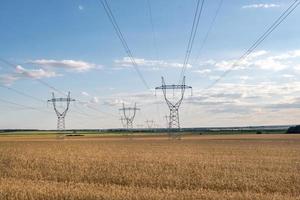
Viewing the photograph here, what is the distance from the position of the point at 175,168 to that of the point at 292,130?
155 m

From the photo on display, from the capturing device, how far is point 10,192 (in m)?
18.3

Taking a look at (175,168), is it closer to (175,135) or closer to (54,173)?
(54,173)

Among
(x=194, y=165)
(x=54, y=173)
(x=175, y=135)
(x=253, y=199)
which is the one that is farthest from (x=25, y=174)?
(x=175, y=135)

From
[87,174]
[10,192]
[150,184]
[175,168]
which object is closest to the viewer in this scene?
[10,192]

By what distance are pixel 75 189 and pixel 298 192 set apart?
9.18 metres

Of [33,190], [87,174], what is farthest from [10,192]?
[87,174]

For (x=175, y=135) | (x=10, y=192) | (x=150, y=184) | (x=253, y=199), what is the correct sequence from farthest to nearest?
(x=175, y=135) < (x=150, y=184) < (x=10, y=192) < (x=253, y=199)

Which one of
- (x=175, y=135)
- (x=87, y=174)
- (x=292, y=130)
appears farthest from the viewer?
(x=292, y=130)

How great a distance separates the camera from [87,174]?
86.2ft

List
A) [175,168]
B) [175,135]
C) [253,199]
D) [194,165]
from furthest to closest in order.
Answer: [175,135], [194,165], [175,168], [253,199]

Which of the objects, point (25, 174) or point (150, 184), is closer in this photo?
point (150, 184)

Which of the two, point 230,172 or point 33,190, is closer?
point 33,190

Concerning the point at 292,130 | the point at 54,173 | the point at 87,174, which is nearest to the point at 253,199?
the point at 87,174

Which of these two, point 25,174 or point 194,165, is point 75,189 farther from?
point 194,165
